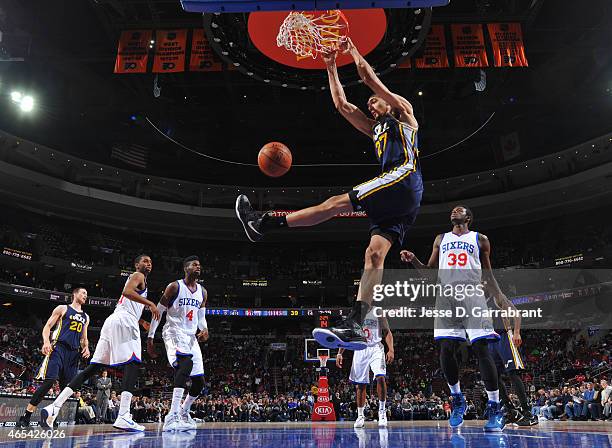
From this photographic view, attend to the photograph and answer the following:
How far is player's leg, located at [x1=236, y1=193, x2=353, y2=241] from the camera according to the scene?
396cm

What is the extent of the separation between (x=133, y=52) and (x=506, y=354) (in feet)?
37.0

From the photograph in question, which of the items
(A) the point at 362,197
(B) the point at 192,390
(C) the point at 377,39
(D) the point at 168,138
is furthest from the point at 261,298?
(A) the point at 362,197

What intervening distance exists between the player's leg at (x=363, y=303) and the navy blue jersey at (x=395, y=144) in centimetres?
59

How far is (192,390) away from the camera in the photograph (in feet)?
21.2

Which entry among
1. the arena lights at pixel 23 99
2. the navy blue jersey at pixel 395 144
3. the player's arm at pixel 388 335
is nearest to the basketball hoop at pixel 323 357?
the player's arm at pixel 388 335

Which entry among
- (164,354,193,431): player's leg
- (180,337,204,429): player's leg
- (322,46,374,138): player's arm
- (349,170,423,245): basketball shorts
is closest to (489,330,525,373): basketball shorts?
(349,170,423,245): basketball shorts

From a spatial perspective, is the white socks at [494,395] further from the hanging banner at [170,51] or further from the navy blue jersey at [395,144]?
the hanging banner at [170,51]

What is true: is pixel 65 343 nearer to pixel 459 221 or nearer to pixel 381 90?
pixel 459 221

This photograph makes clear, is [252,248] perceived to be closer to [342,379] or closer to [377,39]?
[342,379]

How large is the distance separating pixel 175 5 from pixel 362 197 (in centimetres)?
1177

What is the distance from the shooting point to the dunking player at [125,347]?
601 cm

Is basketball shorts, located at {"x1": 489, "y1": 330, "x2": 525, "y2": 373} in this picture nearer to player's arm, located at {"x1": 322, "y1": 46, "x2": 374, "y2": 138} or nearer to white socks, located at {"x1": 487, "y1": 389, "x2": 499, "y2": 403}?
white socks, located at {"x1": 487, "y1": 389, "x2": 499, "y2": 403}

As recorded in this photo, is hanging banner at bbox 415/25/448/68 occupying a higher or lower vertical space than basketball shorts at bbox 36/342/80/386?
higher

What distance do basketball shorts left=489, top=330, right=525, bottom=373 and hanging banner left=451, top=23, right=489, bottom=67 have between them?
8.23m
